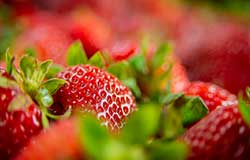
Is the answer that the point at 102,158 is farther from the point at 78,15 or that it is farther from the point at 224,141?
the point at 78,15

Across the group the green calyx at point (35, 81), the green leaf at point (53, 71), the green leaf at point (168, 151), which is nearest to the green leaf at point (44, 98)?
the green calyx at point (35, 81)

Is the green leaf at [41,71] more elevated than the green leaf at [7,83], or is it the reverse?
the green leaf at [7,83]

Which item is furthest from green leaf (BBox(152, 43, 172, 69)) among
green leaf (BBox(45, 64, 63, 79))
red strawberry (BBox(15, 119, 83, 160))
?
red strawberry (BBox(15, 119, 83, 160))

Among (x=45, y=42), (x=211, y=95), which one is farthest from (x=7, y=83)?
(x=45, y=42)

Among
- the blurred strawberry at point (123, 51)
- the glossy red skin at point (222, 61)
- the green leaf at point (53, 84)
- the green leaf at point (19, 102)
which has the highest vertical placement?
the green leaf at point (19, 102)

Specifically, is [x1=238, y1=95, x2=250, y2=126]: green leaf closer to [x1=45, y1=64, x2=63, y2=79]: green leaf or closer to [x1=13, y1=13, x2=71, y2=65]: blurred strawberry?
[x1=45, y1=64, x2=63, y2=79]: green leaf

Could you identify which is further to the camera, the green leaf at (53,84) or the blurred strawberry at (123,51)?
the blurred strawberry at (123,51)

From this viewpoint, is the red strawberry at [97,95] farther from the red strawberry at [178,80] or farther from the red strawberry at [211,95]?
the red strawberry at [178,80]
